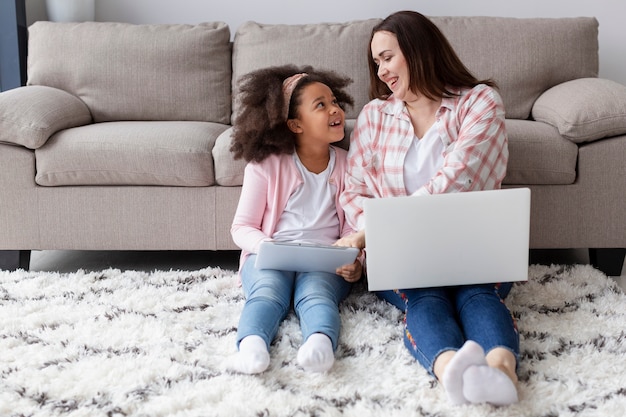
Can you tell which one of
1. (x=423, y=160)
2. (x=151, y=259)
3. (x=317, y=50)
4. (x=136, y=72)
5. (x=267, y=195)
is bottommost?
(x=151, y=259)

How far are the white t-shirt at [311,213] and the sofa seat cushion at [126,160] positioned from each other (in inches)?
14.7

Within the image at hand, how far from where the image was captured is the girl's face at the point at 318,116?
1970mm

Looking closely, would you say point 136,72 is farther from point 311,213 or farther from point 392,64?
point 392,64

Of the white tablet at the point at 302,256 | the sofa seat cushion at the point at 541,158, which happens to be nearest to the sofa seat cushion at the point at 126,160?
the white tablet at the point at 302,256

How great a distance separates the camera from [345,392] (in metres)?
1.38

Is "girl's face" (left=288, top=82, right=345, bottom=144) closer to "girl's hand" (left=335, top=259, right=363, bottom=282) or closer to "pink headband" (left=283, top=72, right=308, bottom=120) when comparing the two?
"pink headband" (left=283, top=72, right=308, bottom=120)

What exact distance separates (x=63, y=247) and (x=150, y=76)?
80 cm

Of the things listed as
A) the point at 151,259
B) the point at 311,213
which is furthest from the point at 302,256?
the point at 151,259

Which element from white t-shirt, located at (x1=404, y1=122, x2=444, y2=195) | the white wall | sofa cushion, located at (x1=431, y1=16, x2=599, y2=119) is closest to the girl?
white t-shirt, located at (x1=404, y1=122, x2=444, y2=195)

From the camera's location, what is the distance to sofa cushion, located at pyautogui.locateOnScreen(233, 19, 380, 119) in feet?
8.77

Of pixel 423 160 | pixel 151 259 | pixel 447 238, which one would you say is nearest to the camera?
pixel 447 238

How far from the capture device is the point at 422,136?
1898mm

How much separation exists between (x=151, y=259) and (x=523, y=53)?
1582mm

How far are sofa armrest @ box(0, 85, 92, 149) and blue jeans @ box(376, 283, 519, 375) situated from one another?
131cm
